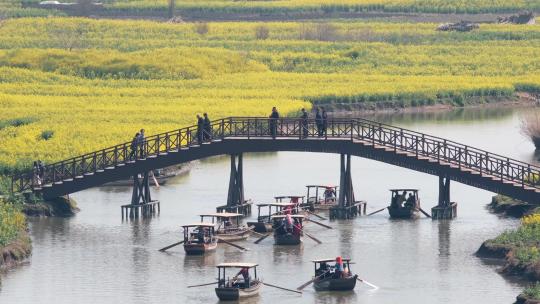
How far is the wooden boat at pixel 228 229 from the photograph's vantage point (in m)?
83.6

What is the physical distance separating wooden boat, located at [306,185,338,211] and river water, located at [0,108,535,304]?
6.58 feet

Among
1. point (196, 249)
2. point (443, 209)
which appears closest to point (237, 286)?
point (196, 249)

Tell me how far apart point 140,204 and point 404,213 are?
516 inches

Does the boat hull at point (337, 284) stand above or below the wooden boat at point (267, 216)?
below

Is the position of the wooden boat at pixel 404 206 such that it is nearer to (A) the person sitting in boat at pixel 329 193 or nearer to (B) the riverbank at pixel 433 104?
(A) the person sitting in boat at pixel 329 193

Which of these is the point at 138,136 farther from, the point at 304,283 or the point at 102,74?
the point at 102,74

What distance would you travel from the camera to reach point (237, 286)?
70938 millimetres

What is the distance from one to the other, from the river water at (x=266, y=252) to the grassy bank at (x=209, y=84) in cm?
1171

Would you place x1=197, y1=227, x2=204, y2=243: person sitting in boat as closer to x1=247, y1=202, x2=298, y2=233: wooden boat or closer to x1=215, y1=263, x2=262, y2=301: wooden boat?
x1=247, y1=202, x2=298, y2=233: wooden boat

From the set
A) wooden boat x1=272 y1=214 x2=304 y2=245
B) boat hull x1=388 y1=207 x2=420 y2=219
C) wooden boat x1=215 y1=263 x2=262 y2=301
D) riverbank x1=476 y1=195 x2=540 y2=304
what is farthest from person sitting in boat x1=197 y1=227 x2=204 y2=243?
boat hull x1=388 y1=207 x2=420 y2=219

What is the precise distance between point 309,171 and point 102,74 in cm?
5836

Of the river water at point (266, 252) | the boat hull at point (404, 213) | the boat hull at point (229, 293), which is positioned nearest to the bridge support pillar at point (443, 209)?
the river water at point (266, 252)

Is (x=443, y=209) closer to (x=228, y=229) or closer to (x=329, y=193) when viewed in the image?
(x=329, y=193)

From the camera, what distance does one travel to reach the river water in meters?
72.4
